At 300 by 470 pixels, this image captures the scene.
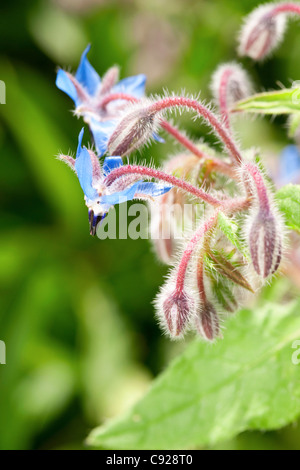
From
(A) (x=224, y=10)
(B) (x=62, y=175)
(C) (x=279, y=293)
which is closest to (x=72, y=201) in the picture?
(B) (x=62, y=175)

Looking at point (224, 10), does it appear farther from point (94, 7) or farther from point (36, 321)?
point (36, 321)

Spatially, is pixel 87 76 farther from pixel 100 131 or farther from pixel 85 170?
pixel 85 170

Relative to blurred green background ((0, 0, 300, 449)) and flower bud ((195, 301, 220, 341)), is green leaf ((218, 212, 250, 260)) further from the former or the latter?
blurred green background ((0, 0, 300, 449))

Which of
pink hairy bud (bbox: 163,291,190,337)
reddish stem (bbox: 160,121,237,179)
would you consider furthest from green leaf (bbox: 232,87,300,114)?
pink hairy bud (bbox: 163,291,190,337)

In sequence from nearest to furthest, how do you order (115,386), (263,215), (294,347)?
1. (263,215)
2. (294,347)
3. (115,386)

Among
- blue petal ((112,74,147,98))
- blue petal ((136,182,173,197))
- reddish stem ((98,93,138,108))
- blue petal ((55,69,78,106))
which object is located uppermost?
blue petal ((112,74,147,98))

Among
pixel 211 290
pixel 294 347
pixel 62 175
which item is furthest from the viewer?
pixel 62 175

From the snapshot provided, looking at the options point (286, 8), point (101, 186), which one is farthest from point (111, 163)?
point (286, 8)
